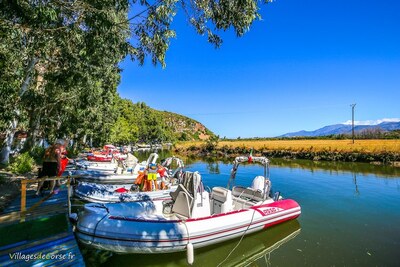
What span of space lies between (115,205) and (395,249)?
8.73 metres

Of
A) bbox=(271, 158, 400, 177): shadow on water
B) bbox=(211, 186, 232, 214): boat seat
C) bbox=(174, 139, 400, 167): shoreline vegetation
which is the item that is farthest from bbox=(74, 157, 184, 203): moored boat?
bbox=(271, 158, 400, 177): shadow on water

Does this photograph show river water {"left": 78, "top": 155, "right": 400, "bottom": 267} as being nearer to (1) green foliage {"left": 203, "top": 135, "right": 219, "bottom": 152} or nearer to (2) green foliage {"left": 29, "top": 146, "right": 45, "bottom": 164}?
(2) green foliage {"left": 29, "top": 146, "right": 45, "bottom": 164}

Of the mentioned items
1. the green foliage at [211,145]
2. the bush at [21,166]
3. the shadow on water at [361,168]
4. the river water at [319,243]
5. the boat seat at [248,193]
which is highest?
the green foliage at [211,145]

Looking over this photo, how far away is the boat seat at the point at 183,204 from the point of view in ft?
24.2

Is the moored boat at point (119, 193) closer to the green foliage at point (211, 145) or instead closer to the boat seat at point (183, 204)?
the boat seat at point (183, 204)

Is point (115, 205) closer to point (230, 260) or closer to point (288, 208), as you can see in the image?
point (230, 260)

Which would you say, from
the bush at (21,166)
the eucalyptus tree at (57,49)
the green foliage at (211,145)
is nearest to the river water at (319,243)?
the eucalyptus tree at (57,49)

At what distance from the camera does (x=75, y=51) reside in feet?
41.2

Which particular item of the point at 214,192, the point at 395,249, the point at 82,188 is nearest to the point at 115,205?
the point at 214,192

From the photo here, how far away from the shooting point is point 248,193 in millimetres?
9820

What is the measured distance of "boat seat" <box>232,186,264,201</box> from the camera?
948 cm

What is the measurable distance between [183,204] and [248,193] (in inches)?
131

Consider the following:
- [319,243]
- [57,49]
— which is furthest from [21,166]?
[319,243]

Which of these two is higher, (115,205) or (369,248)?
(115,205)
